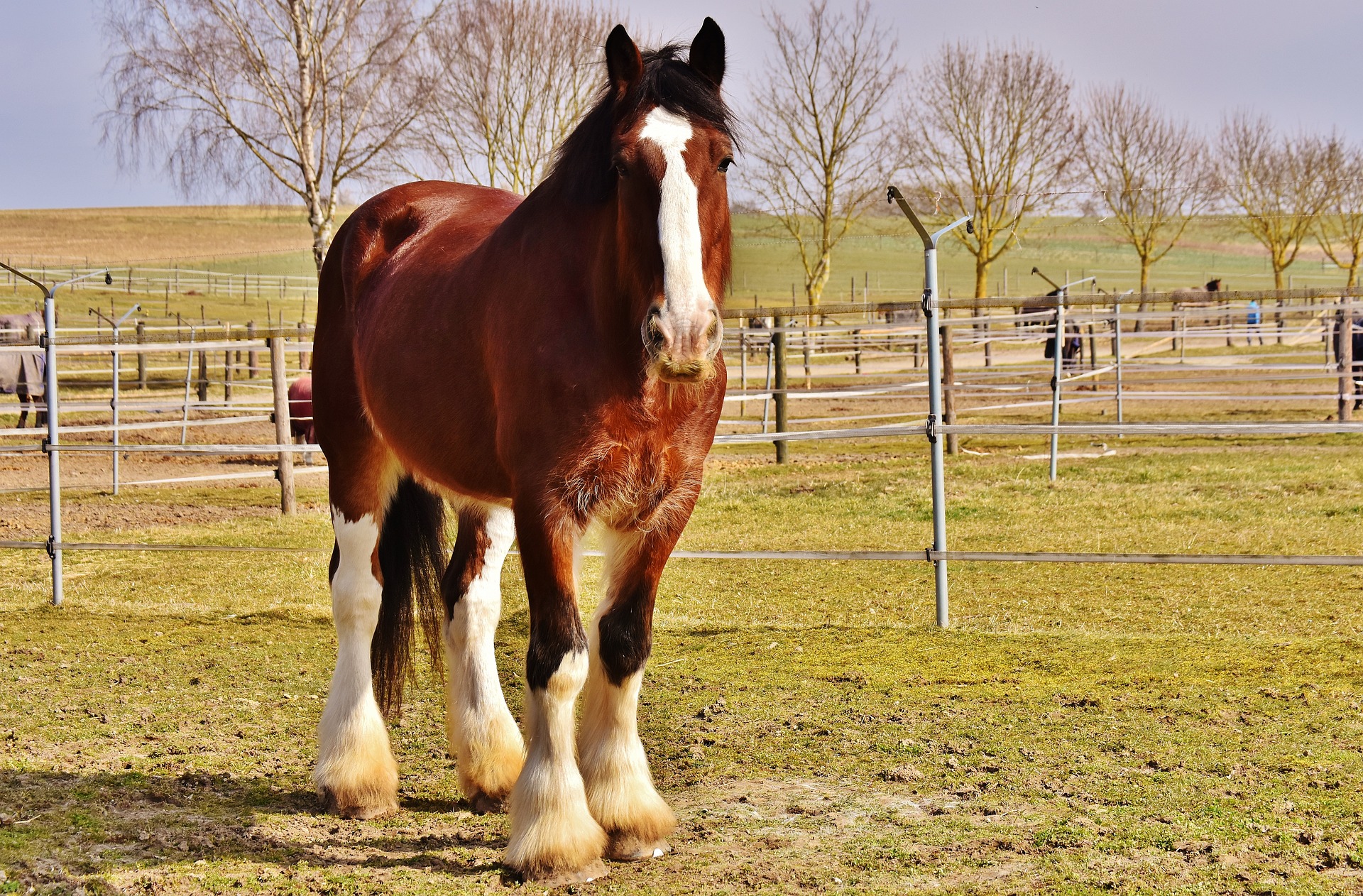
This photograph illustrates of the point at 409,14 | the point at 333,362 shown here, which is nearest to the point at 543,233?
the point at 333,362

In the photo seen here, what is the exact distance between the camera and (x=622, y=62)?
2621mm

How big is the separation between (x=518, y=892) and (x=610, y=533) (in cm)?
88

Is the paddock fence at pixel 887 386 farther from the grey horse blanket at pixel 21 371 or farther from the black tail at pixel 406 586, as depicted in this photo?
the black tail at pixel 406 586

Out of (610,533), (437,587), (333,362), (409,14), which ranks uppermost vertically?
(409,14)

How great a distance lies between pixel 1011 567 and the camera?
7000 millimetres

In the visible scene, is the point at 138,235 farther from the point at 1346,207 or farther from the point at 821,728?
the point at 821,728

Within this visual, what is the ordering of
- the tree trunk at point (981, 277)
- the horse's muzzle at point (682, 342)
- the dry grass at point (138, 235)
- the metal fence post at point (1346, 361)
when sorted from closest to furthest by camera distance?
the horse's muzzle at point (682, 342), the metal fence post at point (1346, 361), the tree trunk at point (981, 277), the dry grass at point (138, 235)

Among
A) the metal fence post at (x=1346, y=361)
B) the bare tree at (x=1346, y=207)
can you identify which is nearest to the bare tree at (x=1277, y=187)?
the bare tree at (x=1346, y=207)

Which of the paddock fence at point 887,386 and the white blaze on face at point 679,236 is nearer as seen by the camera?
the white blaze on face at point 679,236

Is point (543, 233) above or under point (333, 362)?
above

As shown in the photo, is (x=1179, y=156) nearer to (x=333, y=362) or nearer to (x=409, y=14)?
(x=409, y=14)

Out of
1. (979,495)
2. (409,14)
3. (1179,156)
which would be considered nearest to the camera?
(979,495)

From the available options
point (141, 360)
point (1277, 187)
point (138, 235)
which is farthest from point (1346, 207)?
point (138, 235)

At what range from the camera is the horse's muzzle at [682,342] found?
88.6 inches
